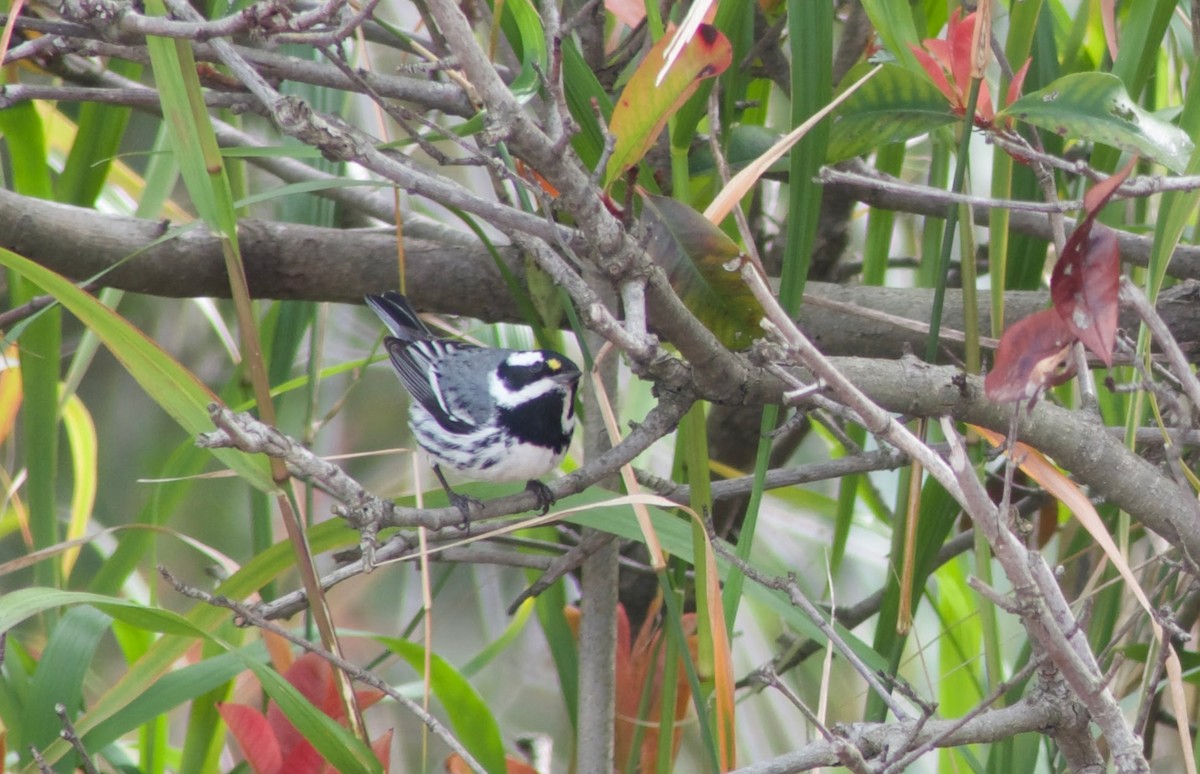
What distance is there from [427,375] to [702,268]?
959 mm

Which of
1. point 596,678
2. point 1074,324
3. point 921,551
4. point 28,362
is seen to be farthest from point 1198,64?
point 28,362

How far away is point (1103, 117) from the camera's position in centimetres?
93

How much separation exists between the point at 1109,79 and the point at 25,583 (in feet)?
7.30

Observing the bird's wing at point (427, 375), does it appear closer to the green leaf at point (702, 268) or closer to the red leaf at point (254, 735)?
the red leaf at point (254, 735)

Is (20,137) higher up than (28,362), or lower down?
higher up

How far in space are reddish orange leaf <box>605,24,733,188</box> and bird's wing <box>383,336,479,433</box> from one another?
981 millimetres

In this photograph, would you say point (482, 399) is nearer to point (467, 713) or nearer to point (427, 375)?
point (427, 375)

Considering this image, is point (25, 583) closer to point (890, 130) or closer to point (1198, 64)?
point (890, 130)

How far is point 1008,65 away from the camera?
1051mm

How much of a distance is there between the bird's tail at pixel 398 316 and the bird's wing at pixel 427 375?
2 cm

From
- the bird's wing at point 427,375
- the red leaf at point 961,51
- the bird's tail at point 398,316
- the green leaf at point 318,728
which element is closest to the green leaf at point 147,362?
the green leaf at point 318,728

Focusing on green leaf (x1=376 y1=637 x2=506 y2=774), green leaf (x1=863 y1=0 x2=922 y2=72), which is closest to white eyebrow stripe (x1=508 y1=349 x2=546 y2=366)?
green leaf (x1=376 y1=637 x2=506 y2=774)

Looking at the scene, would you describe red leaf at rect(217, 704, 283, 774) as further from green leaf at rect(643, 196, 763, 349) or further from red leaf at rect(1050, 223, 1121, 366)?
red leaf at rect(1050, 223, 1121, 366)

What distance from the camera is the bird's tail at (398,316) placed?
156 centimetres
